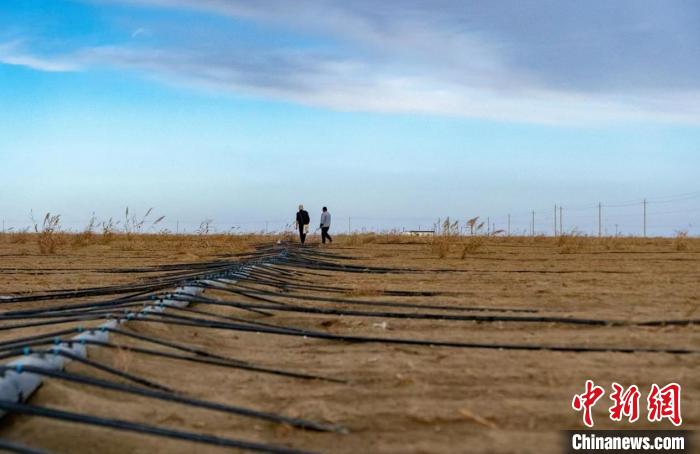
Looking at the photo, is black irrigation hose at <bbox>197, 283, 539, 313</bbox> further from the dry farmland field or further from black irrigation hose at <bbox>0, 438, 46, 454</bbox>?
black irrigation hose at <bbox>0, 438, 46, 454</bbox>

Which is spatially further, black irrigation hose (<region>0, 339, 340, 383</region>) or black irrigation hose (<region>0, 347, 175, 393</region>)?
black irrigation hose (<region>0, 339, 340, 383</region>)

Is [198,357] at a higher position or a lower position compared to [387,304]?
lower

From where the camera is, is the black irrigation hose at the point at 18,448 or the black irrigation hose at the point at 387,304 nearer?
the black irrigation hose at the point at 18,448

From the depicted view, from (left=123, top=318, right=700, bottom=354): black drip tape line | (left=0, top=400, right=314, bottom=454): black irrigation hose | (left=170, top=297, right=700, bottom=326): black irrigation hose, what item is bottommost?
(left=0, top=400, right=314, bottom=454): black irrigation hose

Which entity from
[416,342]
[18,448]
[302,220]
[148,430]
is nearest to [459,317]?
[416,342]

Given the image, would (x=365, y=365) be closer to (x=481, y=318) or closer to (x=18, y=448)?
(x=481, y=318)

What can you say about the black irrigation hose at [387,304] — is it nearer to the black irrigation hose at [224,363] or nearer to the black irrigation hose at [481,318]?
the black irrigation hose at [481,318]

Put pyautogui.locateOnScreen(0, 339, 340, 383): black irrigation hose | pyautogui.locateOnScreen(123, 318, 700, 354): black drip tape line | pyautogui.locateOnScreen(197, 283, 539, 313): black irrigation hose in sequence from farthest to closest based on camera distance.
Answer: pyautogui.locateOnScreen(197, 283, 539, 313): black irrigation hose < pyautogui.locateOnScreen(123, 318, 700, 354): black drip tape line < pyautogui.locateOnScreen(0, 339, 340, 383): black irrigation hose

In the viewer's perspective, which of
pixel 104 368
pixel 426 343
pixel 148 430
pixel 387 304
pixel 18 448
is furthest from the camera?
pixel 387 304

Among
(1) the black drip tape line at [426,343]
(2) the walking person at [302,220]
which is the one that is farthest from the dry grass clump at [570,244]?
(1) the black drip tape line at [426,343]

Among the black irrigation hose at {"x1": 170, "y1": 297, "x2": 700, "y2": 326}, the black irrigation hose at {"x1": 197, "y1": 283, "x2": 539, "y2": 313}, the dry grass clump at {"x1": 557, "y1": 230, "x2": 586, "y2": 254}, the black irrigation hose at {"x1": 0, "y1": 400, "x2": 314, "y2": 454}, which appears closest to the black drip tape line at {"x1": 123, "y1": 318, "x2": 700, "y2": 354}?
the black irrigation hose at {"x1": 170, "y1": 297, "x2": 700, "y2": 326}

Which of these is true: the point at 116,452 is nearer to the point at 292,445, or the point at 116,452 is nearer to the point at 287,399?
the point at 292,445

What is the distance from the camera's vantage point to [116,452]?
2.60 meters

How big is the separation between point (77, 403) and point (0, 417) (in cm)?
31
